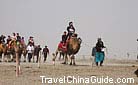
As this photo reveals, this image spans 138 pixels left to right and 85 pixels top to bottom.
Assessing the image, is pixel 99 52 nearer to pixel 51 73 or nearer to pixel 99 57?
pixel 99 57

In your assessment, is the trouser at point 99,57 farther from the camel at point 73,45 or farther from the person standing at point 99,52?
the camel at point 73,45

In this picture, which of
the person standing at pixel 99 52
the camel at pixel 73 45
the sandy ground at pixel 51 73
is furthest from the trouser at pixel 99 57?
the sandy ground at pixel 51 73

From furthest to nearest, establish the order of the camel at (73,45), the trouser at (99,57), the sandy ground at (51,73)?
the trouser at (99,57) < the camel at (73,45) < the sandy ground at (51,73)

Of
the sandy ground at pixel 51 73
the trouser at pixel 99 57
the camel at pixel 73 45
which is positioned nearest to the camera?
the sandy ground at pixel 51 73

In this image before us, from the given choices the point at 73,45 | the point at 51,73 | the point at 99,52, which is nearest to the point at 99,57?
the point at 99,52

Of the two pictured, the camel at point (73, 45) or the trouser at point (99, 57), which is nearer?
the camel at point (73, 45)

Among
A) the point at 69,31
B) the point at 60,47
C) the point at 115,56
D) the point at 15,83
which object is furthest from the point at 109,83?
the point at 115,56

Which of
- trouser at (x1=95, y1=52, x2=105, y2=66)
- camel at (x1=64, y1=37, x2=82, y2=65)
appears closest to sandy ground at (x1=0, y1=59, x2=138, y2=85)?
camel at (x1=64, y1=37, x2=82, y2=65)

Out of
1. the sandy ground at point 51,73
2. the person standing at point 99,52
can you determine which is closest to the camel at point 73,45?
the person standing at point 99,52

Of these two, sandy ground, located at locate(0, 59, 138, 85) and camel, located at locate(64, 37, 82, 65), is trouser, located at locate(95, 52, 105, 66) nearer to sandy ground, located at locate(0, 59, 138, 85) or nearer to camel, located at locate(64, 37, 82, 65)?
camel, located at locate(64, 37, 82, 65)

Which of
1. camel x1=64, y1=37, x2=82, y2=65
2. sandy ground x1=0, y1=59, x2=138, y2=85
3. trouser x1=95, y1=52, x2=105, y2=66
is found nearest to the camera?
sandy ground x1=0, y1=59, x2=138, y2=85

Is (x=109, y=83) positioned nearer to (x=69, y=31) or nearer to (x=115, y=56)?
(x=69, y=31)

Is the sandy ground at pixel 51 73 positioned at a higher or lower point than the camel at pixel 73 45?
lower

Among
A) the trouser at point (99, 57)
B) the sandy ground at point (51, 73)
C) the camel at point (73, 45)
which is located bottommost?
the sandy ground at point (51, 73)
